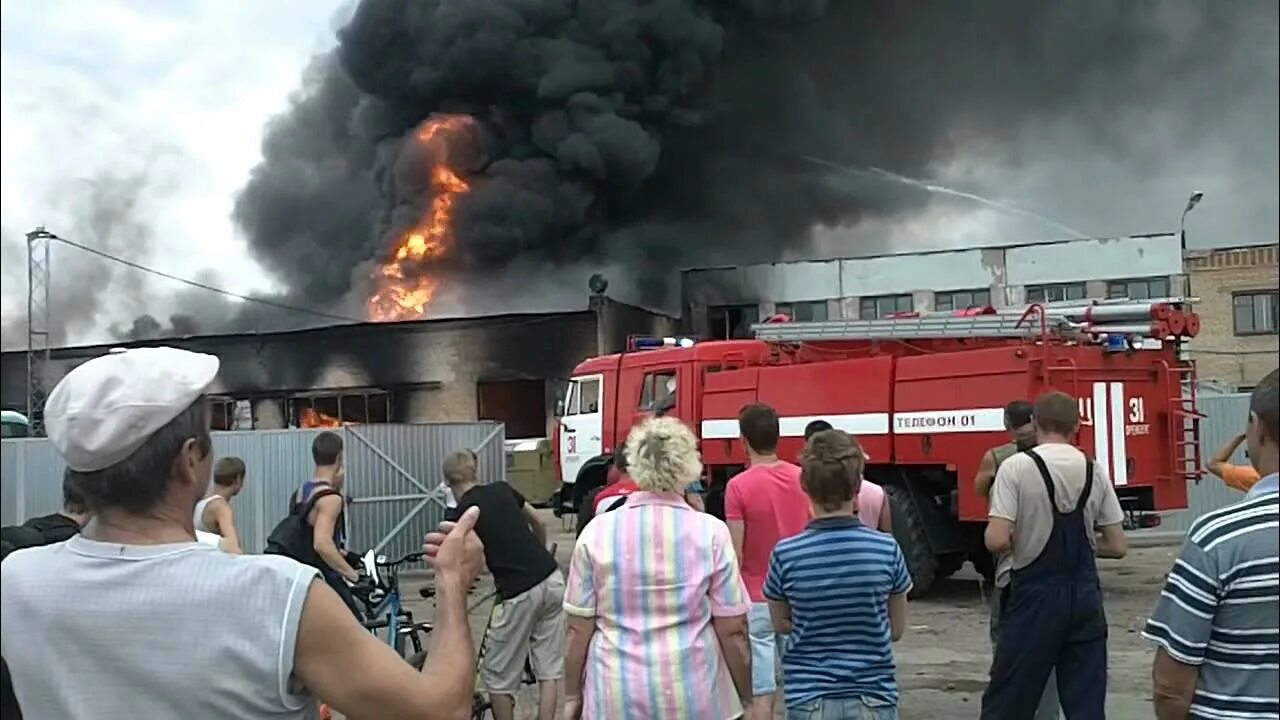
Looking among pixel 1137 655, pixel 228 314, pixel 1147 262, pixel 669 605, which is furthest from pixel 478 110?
pixel 669 605

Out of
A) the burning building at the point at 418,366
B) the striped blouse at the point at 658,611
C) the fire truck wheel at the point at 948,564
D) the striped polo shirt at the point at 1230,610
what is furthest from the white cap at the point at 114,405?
the burning building at the point at 418,366

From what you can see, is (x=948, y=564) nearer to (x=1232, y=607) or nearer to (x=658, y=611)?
(x=658, y=611)

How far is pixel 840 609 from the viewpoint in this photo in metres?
3.55

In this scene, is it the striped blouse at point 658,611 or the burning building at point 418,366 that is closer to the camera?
the striped blouse at point 658,611

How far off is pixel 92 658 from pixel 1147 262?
74.3 feet

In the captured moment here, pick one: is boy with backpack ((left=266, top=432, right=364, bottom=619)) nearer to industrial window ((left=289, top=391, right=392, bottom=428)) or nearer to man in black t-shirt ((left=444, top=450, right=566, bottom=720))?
man in black t-shirt ((left=444, top=450, right=566, bottom=720))

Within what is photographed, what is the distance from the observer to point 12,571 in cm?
164

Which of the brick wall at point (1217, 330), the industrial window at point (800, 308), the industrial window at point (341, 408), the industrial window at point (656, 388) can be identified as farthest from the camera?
the industrial window at point (341, 408)

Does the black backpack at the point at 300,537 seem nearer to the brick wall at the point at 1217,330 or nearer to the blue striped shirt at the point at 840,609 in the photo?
the blue striped shirt at the point at 840,609

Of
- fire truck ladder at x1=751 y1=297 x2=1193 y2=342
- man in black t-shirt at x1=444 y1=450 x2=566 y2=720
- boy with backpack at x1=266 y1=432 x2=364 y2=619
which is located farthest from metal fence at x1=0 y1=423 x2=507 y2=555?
man in black t-shirt at x1=444 y1=450 x2=566 y2=720

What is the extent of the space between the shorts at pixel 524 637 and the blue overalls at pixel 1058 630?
2074mm

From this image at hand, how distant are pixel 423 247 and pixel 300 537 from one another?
81.4ft

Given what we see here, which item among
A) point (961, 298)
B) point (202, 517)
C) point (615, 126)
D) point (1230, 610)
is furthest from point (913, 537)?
point (615, 126)

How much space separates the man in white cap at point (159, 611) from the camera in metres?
1.55
